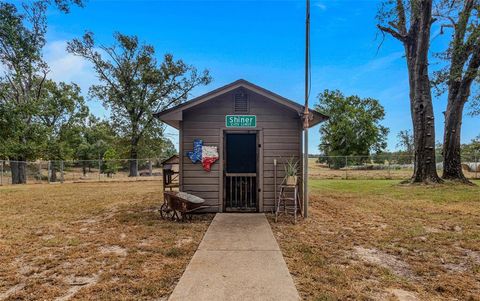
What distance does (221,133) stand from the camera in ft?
22.4

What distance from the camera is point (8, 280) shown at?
3143 millimetres

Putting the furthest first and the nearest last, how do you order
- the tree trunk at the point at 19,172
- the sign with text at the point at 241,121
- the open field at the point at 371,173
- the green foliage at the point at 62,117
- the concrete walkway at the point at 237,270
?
the green foliage at the point at 62,117 < the tree trunk at the point at 19,172 < the open field at the point at 371,173 < the sign with text at the point at 241,121 < the concrete walkway at the point at 237,270

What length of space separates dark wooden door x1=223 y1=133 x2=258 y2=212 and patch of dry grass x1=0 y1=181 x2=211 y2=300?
3.79ft

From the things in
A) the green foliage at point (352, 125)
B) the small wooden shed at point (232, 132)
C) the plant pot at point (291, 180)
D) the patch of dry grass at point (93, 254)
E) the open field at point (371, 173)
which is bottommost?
the patch of dry grass at point (93, 254)

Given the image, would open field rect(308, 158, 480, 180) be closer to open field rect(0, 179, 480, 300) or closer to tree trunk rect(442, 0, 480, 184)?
tree trunk rect(442, 0, 480, 184)

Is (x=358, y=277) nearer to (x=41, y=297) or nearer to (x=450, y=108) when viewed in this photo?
(x=41, y=297)

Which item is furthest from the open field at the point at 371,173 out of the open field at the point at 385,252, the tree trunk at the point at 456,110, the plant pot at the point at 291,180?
the plant pot at the point at 291,180

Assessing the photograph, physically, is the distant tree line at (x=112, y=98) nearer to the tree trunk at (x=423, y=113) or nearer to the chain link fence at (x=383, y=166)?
the chain link fence at (x=383, y=166)

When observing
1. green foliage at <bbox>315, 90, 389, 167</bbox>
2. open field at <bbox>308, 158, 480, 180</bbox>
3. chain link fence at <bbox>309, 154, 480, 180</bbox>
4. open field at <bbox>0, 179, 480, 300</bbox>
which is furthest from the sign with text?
green foliage at <bbox>315, 90, 389, 167</bbox>

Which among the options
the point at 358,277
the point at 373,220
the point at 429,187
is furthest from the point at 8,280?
the point at 429,187

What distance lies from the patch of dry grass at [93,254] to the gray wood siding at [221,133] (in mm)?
1016

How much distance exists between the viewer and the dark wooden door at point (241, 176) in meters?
6.99

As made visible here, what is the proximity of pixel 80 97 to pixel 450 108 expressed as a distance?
3112cm

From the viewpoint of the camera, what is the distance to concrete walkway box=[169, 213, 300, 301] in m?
2.73
